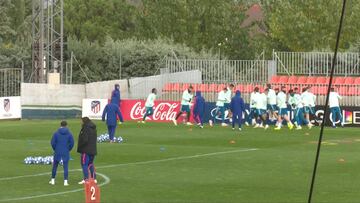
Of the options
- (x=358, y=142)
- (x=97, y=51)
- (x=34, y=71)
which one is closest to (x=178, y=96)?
(x=34, y=71)

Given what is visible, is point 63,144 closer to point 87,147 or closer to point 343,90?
point 87,147

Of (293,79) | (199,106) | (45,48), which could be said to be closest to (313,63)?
(293,79)

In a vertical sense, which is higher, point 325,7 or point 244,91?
point 325,7

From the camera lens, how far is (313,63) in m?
54.3

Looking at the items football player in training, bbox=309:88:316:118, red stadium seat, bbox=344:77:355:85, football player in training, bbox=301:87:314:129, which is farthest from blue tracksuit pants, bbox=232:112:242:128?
red stadium seat, bbox=344:77:355:85

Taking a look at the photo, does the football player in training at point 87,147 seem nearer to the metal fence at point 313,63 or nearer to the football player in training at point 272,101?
the football player in training at point 272,101

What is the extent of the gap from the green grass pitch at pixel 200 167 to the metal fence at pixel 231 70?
43.9ft

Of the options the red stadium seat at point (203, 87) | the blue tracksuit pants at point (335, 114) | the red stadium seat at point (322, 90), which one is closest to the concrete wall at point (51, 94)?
the red stadium seat at point (203, 87)

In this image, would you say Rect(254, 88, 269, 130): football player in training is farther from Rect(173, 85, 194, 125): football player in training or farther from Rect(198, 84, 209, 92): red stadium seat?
Rect(198, 84, 209, 92): red stadium seat

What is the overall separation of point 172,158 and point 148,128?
48.7 ft

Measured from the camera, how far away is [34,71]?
5616 cm

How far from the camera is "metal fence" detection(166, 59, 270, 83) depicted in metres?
54.7

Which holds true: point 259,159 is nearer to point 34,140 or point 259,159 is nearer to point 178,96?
point 34,140

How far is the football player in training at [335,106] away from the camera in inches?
1737
